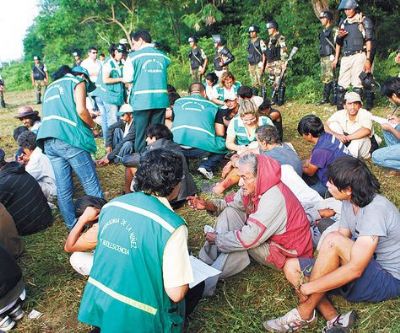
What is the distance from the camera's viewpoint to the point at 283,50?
28.7 feet

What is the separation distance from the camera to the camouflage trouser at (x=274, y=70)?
29.1 ft

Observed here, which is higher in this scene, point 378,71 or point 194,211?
point 378,71

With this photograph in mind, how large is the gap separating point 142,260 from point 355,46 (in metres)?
6.42

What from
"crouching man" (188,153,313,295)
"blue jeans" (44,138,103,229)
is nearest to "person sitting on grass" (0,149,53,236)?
"blue jeans" (44,138,103,229)

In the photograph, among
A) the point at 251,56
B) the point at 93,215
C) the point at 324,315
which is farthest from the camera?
the point at 251,56

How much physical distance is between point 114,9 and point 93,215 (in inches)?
665

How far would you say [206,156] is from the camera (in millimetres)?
5449

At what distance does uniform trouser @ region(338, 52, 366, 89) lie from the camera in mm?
7035

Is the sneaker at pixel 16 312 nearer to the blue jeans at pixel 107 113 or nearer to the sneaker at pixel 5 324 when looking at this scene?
the sneaker at pixel 5 324

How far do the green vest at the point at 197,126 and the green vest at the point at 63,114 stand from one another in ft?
5.62

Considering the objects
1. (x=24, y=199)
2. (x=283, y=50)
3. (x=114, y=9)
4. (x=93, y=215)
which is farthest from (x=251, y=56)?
(x=114, y=9)

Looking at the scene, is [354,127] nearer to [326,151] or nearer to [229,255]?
[326,151]

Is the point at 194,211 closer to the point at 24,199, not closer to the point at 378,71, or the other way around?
the point at 24,199

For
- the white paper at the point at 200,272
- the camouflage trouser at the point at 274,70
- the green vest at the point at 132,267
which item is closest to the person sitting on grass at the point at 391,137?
the white paper at the point at 200,272
